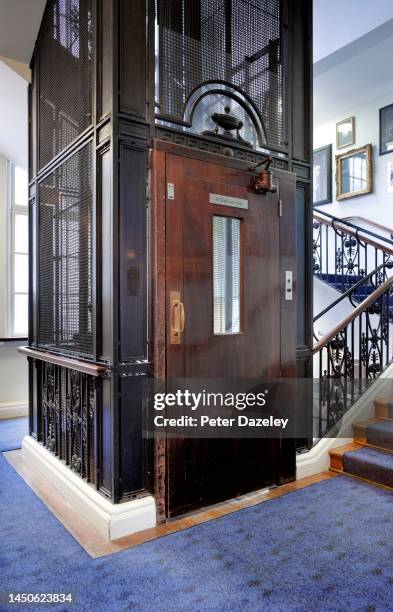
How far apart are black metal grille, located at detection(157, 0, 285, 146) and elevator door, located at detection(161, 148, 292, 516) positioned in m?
0.49

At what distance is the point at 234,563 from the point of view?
211 cm

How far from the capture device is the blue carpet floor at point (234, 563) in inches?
73.1

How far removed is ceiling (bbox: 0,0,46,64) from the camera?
10.9 feet

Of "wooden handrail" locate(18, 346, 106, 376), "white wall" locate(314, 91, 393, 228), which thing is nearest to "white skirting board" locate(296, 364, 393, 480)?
"wooden handrail" locate(18, 346, 106, 376)

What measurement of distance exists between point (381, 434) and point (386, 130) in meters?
4.83

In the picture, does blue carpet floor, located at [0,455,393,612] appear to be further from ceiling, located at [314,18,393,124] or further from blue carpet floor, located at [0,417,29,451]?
ceiling, located at [314,18,393,124]

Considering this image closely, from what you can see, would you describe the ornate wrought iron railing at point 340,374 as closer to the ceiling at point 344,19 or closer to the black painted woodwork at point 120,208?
the black painted woodwork at point 120,208

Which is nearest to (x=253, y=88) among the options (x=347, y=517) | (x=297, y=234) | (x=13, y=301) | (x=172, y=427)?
(x=297, y=234)

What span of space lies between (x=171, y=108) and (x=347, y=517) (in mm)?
2581

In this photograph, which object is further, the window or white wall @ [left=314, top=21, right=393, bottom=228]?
white wall @ [left=314, top=21, right=393, bottom=228]

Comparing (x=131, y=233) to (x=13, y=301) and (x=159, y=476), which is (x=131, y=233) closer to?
(x=159, y=476)

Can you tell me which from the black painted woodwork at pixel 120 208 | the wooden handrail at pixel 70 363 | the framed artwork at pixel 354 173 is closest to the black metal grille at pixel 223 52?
the black painted woodwork at pixel 120 208

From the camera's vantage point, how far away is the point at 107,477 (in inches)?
99.0

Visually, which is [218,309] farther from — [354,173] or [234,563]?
[354,173]
